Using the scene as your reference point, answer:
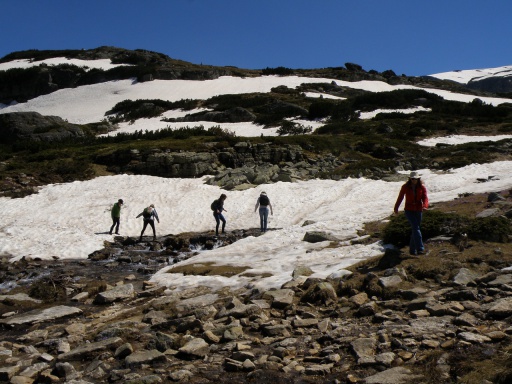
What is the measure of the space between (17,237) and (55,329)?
12.4 metres

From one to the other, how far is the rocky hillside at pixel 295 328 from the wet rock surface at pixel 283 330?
0.9 inches

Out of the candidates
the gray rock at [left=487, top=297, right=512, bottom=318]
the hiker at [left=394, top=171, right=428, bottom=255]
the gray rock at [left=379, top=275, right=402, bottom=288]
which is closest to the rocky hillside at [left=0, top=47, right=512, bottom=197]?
the hiker at [left=394, top=171, right=428, bottom=255]

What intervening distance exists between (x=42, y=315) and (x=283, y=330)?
20.5 ft

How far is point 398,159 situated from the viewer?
35.2 metres

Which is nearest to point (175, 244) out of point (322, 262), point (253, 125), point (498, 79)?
point (322, 262)

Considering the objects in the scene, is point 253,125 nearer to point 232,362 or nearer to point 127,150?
point 127,150

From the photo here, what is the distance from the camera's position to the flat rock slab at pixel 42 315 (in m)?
10.1

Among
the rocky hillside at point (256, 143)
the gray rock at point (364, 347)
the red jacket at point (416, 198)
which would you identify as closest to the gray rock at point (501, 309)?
the gray rock at point (364, 347)

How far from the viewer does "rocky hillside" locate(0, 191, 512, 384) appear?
6.12 m

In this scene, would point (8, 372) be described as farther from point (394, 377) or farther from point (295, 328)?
point (394, 377)

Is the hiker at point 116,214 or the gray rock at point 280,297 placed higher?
the hiker at point 116,214

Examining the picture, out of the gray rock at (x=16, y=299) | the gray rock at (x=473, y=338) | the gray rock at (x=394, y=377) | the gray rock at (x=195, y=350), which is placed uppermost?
the gray rock at (x=473, y=338)

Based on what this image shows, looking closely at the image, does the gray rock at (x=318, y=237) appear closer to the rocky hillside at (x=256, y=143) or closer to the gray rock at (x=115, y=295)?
the gray rock at (x=115, y=295)

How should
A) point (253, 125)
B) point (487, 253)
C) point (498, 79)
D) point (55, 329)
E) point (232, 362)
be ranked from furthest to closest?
point (498, 79), point (253, 125), point (487, 253), point (55, 329), point (232, 362)
